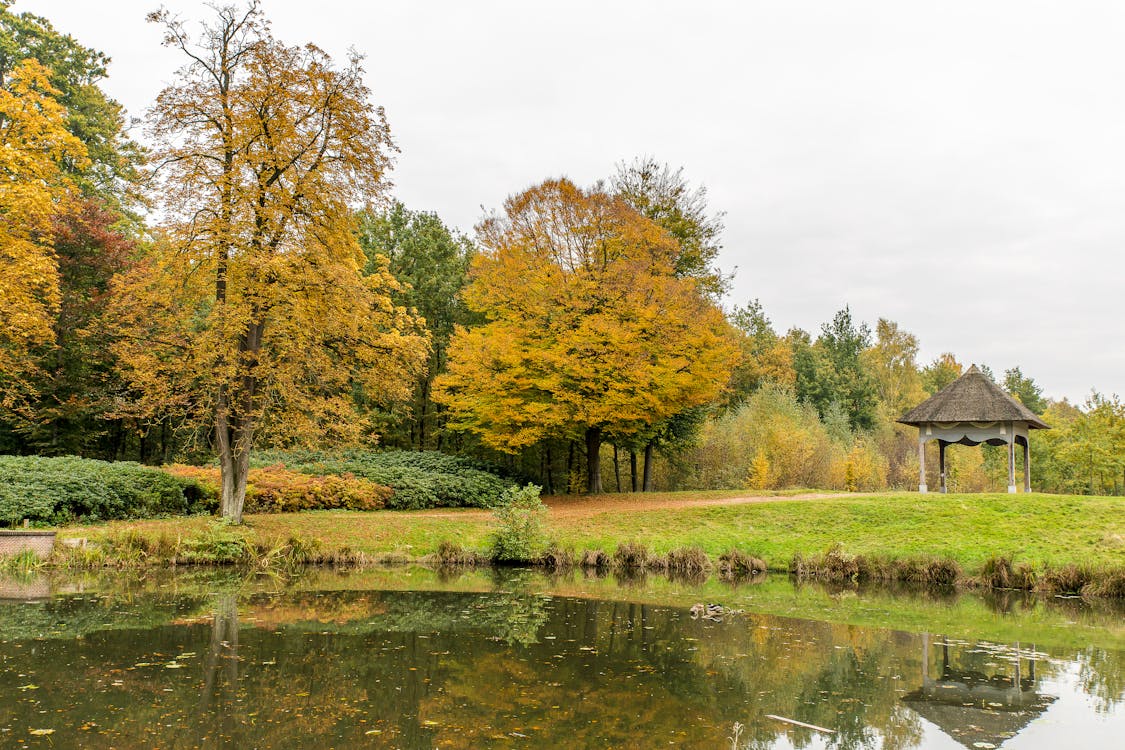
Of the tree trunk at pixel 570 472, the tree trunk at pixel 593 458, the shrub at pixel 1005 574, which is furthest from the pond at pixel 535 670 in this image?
the tree trunk at pixel 570 472

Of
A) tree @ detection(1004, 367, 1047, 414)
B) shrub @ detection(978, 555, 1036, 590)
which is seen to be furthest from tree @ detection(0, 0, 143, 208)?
tree @ detection(1004, 367, 1047, 414)

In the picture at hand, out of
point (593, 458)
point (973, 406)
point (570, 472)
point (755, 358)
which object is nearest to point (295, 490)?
point (593, 458)

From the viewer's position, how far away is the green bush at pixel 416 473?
22688mm

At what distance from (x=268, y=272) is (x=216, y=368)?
2462 mm

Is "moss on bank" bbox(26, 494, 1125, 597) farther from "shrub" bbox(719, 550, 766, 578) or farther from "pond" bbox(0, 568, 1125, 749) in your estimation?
"pond" bbox(0, 568, 1125, 749)

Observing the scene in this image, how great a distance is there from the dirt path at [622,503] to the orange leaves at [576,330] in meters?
2.16

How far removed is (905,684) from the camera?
7930 millimetres

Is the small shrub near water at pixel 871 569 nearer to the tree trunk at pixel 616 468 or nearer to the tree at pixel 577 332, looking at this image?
the tree at pixel 577 332

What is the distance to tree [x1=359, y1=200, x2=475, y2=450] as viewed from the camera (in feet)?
112

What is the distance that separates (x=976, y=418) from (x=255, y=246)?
65.5 feet

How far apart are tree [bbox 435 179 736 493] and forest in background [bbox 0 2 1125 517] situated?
3.2 inches

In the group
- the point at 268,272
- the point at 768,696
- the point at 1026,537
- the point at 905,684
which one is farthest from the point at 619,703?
the point at 1026,537

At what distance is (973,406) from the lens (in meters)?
23.3

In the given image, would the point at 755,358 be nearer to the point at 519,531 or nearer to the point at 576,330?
the point at 576,330
